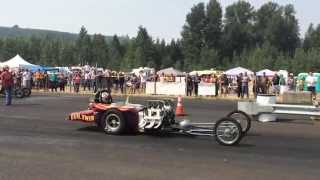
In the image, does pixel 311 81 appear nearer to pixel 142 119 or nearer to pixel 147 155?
pixel 142 119

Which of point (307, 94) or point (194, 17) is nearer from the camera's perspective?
point (307, 94)

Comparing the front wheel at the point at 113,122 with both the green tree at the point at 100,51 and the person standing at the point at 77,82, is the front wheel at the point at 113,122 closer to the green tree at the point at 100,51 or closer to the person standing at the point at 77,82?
the person standing at the point at 77,82

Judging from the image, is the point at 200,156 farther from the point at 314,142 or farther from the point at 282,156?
the point at 314,142

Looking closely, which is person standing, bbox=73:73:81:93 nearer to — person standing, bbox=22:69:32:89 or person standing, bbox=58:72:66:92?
person standing, bbox=58:72:66:92

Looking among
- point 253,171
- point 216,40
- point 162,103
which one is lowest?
point 253,171

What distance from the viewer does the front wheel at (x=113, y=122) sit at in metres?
14.7

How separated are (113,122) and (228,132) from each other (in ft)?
10.3

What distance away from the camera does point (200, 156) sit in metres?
11.6

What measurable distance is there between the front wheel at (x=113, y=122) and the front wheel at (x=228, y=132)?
254cm

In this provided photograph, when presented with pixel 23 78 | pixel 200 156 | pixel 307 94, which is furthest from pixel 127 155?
pixel 23 78

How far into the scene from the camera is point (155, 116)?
14586 mm

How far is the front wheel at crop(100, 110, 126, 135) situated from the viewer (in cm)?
1473

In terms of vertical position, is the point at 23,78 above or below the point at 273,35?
below

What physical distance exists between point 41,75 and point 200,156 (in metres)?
32.5
